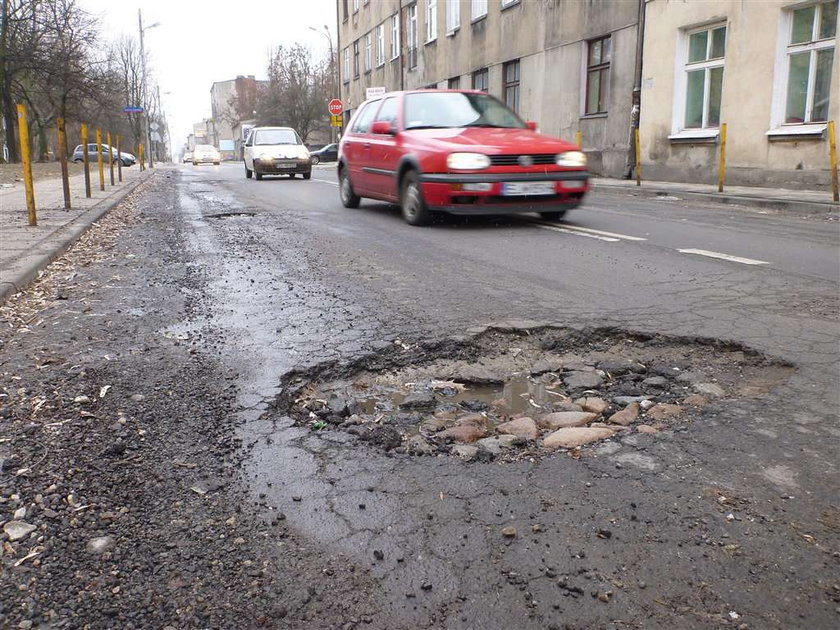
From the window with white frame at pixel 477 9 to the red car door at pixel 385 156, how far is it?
1787 cm

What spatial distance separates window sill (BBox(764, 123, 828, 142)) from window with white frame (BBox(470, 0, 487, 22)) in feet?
47.7

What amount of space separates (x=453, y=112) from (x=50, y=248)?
5.15 metres

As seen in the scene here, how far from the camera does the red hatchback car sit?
8.46 m

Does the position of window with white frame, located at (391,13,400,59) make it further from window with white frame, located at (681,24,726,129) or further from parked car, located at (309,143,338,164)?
window with white frame, located at (681,24,726,129)

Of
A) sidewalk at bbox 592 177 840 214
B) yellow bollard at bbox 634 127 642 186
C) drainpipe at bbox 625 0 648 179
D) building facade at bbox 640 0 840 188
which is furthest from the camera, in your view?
drainpipe at bbox 625 0 648 179

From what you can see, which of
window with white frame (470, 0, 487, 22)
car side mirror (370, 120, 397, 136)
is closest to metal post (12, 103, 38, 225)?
car side mirror (370, 120, 397, 136)

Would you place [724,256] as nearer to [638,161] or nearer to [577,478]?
[577,478]

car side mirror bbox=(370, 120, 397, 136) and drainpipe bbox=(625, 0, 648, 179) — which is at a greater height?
drainpipe bbox=(625, 0, 648, 179)

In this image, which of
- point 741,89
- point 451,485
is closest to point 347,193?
point 741,89

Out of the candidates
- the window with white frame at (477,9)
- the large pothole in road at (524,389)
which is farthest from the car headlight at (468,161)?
the window with white frame at (477,9)

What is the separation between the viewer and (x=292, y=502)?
2.28 m

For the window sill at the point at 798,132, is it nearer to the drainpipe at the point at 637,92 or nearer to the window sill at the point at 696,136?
the window sill at the point at 696,136

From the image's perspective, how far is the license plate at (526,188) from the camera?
8.48m

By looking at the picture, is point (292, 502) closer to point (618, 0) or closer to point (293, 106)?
point (618, 0)
